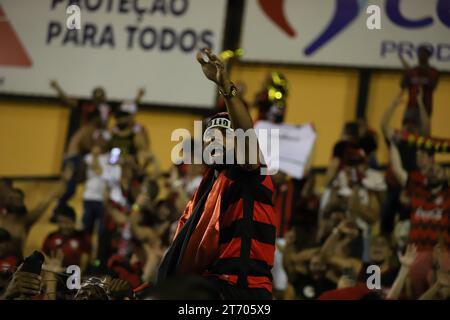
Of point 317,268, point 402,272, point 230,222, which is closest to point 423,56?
point 317,268

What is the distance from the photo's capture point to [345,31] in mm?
14305

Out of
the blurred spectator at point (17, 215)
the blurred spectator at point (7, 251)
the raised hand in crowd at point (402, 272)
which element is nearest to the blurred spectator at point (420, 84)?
the raised hand in crowd at point (402, 272)

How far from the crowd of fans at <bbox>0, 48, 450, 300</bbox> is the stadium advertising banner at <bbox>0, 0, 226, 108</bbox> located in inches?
44.2

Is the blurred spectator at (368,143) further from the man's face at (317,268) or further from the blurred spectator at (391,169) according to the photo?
the man's face at (317,268)

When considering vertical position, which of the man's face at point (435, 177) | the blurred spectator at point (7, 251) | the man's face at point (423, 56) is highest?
the man's face at point (423, 56)

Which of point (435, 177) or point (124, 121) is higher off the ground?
point (124, 121)

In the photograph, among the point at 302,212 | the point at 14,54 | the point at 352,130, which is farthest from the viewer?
the point at 14,54

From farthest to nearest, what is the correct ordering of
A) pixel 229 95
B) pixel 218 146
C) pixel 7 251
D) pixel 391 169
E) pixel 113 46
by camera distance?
pixel 113 46
pixel 391 169
pixel 7 251
pixel 218 146
pixel 229 95

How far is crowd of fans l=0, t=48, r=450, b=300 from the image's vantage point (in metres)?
9.19

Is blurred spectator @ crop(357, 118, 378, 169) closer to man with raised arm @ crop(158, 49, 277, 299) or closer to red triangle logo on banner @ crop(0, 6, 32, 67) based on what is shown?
red triangle logo on banner @ crop(0, 6, 32, 67)

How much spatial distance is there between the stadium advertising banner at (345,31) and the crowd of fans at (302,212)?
1618 mm

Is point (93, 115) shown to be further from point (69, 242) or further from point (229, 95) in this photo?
point (229, 95)

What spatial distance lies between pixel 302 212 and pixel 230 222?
6081mm

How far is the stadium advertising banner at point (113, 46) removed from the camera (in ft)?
49.0
